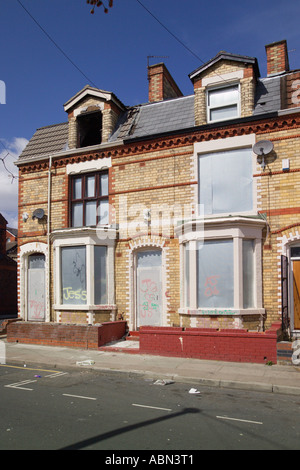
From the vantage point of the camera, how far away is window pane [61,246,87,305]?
13.9m

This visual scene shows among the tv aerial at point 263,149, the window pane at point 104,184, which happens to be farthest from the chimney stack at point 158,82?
the tv aerial at point 263,149

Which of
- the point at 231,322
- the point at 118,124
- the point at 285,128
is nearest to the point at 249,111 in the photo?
the point at 285,128

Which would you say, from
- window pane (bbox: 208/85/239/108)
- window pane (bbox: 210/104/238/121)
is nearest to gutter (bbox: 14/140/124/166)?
window pane (bbox: 210/104/238/121)

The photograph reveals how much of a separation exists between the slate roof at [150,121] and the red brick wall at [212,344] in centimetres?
692

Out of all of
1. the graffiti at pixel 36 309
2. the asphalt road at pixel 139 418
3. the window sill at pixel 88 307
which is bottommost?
the asphalt road at pixel 139 418

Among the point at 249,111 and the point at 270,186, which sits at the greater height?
the point at 249,111

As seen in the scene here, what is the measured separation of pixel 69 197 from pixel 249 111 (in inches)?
294

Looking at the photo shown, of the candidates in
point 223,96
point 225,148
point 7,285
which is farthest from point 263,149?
point 7,285

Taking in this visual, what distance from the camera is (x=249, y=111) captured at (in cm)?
1270

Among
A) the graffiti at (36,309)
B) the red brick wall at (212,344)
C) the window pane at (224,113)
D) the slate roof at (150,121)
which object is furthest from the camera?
the graffiti at (36,309)

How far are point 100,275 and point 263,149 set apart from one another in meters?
6.99

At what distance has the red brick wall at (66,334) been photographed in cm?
1228

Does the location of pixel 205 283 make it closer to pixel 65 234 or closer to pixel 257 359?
pixel 257 359

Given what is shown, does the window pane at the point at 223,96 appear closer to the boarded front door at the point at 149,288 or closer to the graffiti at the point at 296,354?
the boarded front door at the point at 149,288
